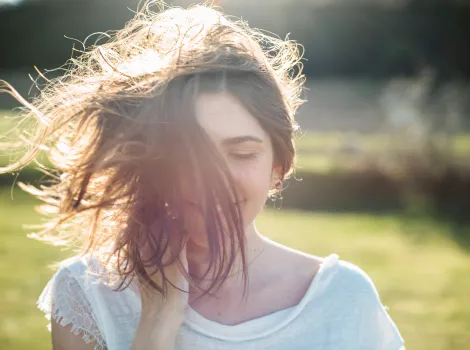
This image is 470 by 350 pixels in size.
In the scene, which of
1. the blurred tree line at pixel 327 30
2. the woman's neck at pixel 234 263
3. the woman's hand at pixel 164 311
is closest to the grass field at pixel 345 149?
the blurred tree line at pixel 327 30

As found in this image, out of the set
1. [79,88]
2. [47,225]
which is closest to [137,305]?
[47,225]

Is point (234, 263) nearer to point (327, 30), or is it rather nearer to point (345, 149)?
point (345, 149)

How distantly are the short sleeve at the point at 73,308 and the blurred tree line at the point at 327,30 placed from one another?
12310 millimetres

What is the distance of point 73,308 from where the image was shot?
232 cm

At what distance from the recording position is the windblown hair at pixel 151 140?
6.53ft

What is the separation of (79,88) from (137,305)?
2.45ft

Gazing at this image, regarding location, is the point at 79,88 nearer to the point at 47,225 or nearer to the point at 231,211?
the point at 47,225

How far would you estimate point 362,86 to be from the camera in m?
18.2

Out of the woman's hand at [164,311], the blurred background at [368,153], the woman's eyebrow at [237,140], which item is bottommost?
the blurred background at [368,153]

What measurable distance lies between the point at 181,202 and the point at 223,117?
0.91 feet

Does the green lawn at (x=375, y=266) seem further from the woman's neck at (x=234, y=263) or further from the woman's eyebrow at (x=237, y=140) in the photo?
the woman's eyebrow at (x=237, y=140)

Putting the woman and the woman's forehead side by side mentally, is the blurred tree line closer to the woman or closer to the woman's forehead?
the woman

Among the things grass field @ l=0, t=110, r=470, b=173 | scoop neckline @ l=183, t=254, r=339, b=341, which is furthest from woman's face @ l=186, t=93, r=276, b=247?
grass field @ l=0, t=110, r=470, b=173

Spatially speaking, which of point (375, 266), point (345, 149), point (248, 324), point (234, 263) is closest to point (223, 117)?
point (234, 263)
